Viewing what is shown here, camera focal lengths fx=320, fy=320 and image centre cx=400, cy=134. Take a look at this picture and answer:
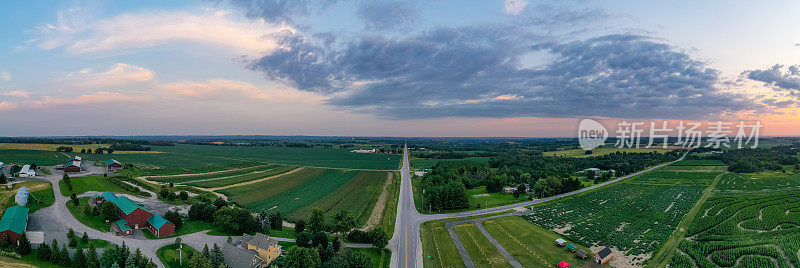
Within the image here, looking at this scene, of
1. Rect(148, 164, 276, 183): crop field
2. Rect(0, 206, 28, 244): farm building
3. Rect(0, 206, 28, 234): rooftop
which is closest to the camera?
Rect(0, 206, 28, 244): farm building

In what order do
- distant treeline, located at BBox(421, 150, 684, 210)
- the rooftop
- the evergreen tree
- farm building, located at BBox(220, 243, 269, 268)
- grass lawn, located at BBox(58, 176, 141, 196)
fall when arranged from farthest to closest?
distant treeline, located at BBox(421, 150, 684, 210) → grass lawn, located at BBox(58, 176, 141, 196) → the rooftop → farm building, located at BBox(220, 243, 269, 268) → the evergreen tree

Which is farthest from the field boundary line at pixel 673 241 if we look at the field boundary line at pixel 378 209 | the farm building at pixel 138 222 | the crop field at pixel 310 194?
the farm building at pixel 138 222

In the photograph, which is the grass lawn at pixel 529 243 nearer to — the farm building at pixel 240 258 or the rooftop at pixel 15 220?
the farm building at pixel 240 258

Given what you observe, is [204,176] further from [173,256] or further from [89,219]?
[173,256]

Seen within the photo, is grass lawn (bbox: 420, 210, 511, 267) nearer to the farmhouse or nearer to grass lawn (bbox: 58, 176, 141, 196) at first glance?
the farmhouse

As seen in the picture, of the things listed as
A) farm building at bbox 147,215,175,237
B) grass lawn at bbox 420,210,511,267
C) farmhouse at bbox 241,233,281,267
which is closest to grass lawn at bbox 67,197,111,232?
farm building at bbox 147,215,175,237

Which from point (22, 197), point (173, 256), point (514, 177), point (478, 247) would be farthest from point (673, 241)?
point (22, 197)

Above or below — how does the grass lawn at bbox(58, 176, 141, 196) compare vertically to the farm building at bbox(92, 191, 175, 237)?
above

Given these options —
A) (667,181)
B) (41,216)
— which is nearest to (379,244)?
(41,216)
